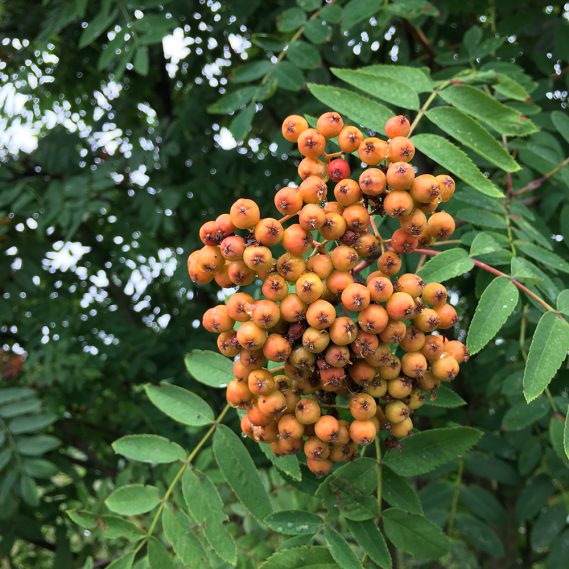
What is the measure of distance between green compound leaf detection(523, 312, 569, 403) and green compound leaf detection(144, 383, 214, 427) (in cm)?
55

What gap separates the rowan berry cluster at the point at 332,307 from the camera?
0.89m

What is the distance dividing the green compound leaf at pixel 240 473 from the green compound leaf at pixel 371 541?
14 centimetres

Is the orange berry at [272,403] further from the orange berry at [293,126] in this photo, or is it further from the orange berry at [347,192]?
the orange berry at [293,126]

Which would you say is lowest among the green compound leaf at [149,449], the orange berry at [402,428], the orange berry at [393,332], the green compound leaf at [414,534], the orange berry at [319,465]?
the green compound leaf at [414,534]

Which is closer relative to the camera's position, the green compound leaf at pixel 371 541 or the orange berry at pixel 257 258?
the orange berry at pixel 257 258

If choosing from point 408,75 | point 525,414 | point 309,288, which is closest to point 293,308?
point 309,288

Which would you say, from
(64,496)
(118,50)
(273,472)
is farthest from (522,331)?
(64,496)

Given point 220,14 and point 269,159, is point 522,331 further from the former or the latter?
point 220,14

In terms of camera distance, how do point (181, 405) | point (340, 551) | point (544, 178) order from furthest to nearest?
point (544, 178) < point (181, 405) < point (340, 551)

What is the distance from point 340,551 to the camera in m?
0.97

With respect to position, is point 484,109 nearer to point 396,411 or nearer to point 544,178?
point 544,178

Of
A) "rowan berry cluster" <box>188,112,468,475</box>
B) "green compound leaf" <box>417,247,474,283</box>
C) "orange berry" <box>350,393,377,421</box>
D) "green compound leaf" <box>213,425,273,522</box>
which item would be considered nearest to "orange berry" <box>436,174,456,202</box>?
"rowan berry cluster" <box>188,112,468,475</box>

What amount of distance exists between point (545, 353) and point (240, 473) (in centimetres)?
51

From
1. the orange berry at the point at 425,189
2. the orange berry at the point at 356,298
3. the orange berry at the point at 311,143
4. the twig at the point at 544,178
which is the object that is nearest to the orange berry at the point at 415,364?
the orange berry at the point at 356,298
